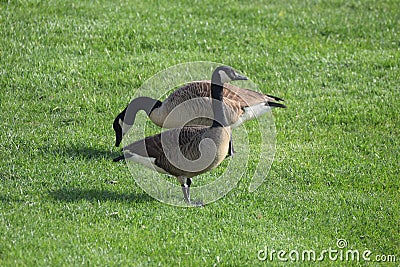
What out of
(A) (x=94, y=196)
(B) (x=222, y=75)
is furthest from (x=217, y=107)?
(A) (x=94, y=196)

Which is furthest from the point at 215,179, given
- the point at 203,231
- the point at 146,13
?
the point at 146,13

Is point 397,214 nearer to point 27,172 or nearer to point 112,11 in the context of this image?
point 27,172

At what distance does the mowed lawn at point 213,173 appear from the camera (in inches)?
291

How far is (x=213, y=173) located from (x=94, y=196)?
193cm

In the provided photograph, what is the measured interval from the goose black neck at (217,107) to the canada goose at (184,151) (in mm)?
41

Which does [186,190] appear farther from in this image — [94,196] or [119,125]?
[119,125]

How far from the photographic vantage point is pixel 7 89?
11.5m

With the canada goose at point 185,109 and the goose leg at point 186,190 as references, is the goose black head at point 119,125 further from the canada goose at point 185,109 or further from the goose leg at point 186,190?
the goose leg at point 186,190

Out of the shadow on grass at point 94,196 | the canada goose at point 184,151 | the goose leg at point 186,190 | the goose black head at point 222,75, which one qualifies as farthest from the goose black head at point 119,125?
the goose black head at point 222,75

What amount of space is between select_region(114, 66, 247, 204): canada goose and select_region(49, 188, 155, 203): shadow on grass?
1.45ft

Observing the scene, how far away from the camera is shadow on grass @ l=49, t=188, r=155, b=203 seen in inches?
321

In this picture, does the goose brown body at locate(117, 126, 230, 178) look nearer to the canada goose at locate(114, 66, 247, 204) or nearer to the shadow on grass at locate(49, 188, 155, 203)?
the canada goose at locate(114, 66, 247, 204)

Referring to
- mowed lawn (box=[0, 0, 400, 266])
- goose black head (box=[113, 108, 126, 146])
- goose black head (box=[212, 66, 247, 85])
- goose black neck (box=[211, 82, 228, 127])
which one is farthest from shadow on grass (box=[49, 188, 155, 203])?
goose black head (box=[212, 66, 247, 85])

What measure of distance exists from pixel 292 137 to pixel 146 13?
5423mm
